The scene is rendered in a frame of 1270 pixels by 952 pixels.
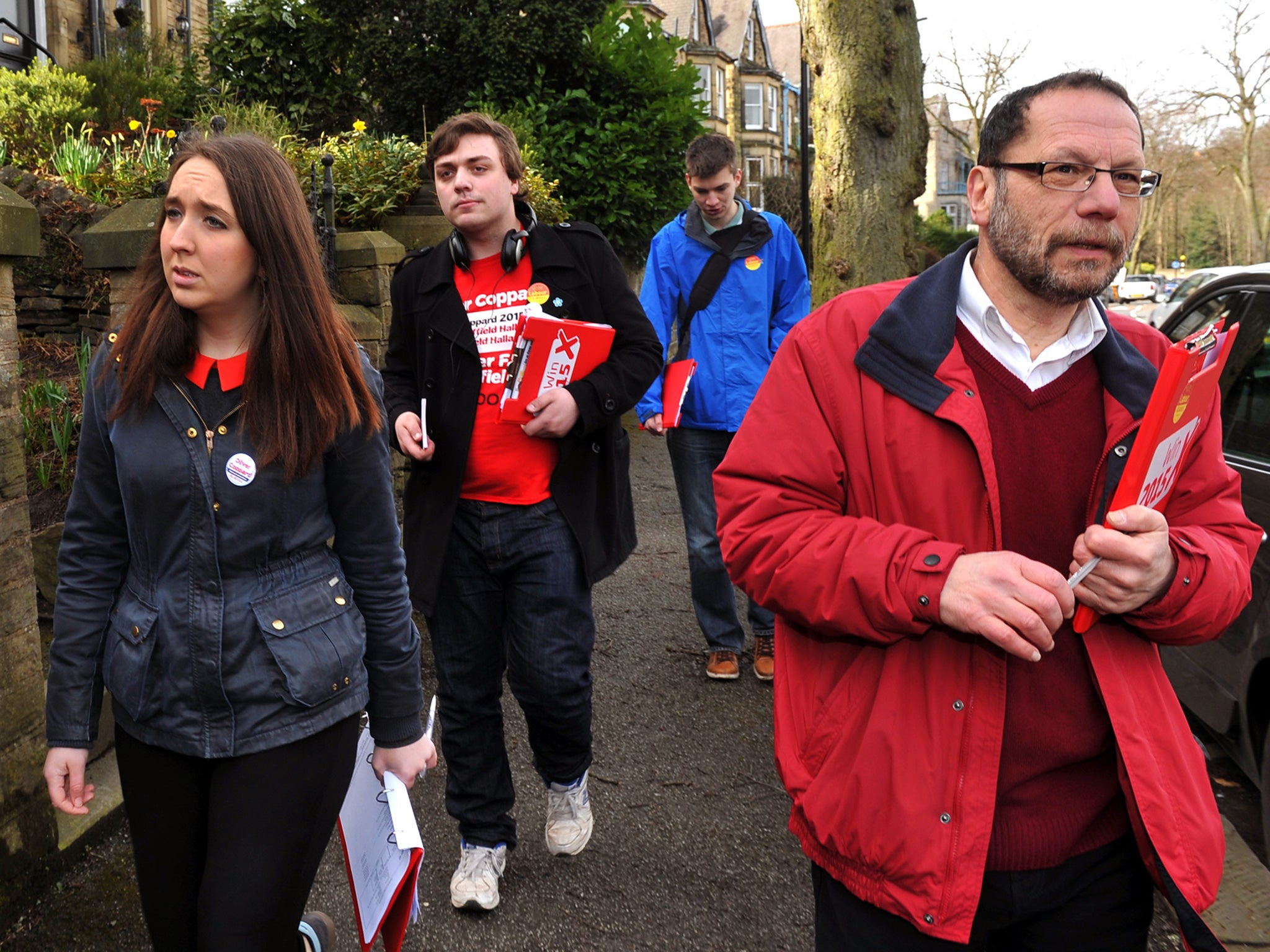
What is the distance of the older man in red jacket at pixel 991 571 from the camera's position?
1.82 m

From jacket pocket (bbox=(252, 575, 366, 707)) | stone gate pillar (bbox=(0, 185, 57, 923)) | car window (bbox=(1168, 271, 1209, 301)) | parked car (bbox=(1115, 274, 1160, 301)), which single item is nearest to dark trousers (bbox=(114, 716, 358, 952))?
jacket pocket (bbox=(252, 575, 366, 707))

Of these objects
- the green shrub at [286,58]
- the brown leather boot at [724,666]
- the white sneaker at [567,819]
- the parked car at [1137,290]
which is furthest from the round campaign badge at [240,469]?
the parked car at [1137,290]

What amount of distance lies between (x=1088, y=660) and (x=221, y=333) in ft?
5.67

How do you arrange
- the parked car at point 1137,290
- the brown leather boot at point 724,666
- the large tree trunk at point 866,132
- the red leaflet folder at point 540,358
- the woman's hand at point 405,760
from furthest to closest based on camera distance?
1. the parked car at point 1137,290
2. the large tree trunk at point 866,132
3. the brown leather boot at point 724,666
4. the red leaflet folder at point 540,358
5. the woman's hand at point 405,760

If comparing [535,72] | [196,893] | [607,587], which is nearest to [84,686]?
[196,893]

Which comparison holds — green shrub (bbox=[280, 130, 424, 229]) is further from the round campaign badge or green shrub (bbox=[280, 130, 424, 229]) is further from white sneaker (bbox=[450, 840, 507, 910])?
the round campaign badge

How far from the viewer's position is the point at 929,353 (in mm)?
1910

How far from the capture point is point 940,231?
42.1 meters

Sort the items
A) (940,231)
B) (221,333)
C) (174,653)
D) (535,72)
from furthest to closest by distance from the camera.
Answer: (940,231) < (535,72) < (221,333) < (174,653)

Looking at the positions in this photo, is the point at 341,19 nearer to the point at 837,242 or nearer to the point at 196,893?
the point at 837,242

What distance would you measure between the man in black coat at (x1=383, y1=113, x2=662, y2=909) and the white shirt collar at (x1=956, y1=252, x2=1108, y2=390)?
59.3 inches

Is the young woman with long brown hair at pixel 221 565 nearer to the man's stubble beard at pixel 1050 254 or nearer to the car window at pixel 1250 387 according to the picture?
the man's stubble beard at pixel 1050 254

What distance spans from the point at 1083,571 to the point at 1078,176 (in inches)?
26.5

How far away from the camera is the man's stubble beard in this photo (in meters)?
1.93
